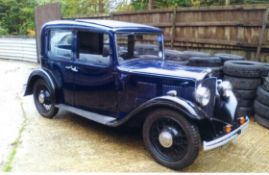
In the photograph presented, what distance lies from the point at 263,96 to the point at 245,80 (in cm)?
49

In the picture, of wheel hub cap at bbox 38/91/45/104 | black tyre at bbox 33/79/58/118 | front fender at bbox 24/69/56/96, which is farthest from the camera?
wheel hub cap at bbox 38/91/45/104

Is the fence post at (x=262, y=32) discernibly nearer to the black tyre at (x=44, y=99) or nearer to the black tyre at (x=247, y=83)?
the black tyre at (x=247, y=83)

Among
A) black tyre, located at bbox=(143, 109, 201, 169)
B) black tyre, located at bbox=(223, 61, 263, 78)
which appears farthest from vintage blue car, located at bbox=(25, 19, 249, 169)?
black tyre, located at bbox=(223, 61, 263, 78)

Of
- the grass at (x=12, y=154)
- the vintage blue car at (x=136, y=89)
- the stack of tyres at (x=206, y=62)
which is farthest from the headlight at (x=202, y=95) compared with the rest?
the grass at (x=12, y=154)

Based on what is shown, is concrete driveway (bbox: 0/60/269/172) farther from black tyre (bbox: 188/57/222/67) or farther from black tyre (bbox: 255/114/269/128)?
black tyre (bbox: 188/57/222/67)

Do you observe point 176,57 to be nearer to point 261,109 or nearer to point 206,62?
point 206,62

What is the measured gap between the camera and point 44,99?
19.4ft

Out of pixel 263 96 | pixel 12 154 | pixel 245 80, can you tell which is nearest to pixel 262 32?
pixel 245 80

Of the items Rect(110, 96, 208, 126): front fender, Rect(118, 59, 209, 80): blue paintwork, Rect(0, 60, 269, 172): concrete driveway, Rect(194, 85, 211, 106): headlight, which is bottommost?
Rect(0, 60, 269, 172): concrete driveway

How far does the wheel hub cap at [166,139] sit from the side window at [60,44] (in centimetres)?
213

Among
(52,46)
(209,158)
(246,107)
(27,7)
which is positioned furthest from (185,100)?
(27,7)

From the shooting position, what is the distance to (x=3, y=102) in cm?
696

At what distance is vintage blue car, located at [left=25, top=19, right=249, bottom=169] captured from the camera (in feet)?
12.8

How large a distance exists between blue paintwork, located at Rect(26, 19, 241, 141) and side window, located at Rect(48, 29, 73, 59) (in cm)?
8
